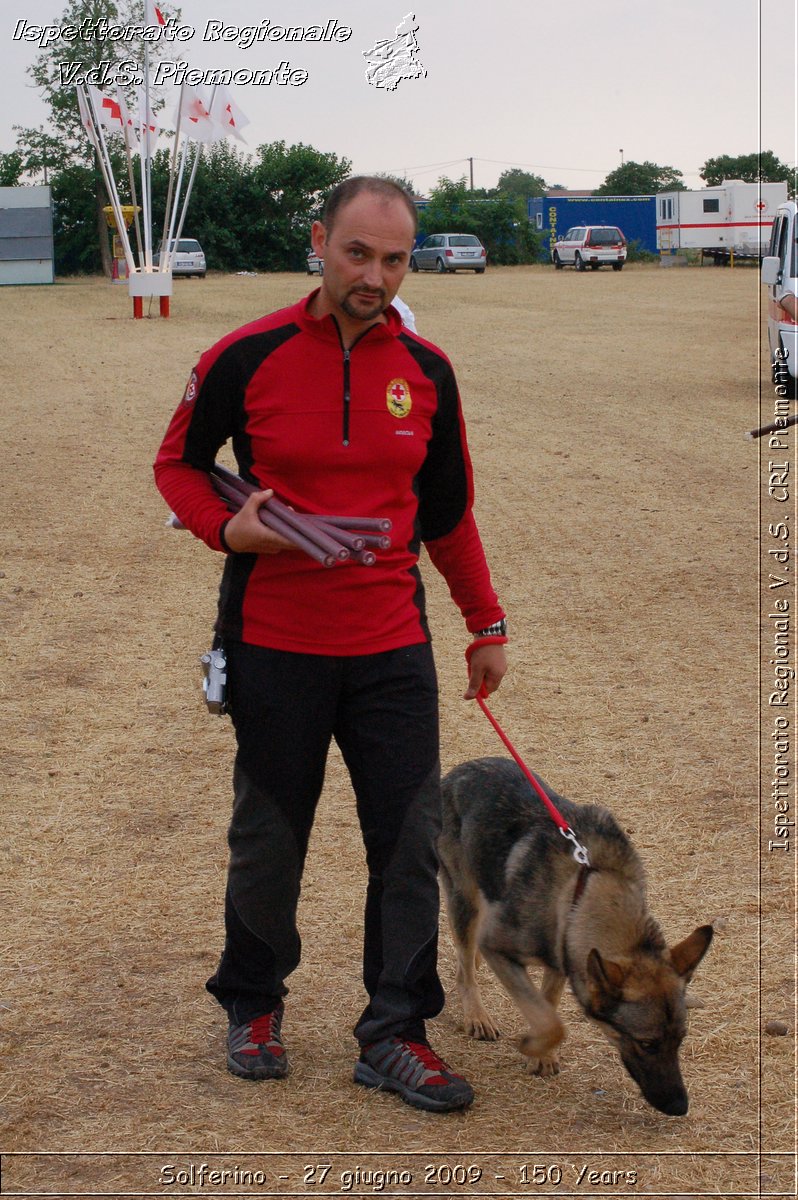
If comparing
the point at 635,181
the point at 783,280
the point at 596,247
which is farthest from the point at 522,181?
the point at 783,280

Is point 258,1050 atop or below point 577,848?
below

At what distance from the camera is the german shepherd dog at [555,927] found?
349cm

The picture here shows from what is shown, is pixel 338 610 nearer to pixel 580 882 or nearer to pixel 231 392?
pixel 231 392

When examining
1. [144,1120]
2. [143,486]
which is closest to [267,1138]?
[144,1120]

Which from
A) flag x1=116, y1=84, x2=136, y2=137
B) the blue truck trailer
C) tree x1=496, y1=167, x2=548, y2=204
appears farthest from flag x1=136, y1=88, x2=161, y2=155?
tree x1=496, y1=167, x2=548, y2=204

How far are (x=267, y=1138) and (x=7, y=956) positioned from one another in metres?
1.44

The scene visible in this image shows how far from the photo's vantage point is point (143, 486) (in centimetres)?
1352

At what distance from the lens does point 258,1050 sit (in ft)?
12.7

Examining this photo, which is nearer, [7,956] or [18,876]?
[7,956]

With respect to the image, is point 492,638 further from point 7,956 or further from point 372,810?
point 7,956

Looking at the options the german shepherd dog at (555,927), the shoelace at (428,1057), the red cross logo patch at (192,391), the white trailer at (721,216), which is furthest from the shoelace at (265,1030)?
the white trailer at (721,216)

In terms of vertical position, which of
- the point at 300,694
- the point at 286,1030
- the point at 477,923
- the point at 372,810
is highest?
the point at 300,694

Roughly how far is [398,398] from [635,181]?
250ft

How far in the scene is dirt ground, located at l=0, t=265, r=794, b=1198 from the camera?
11.6 ft
